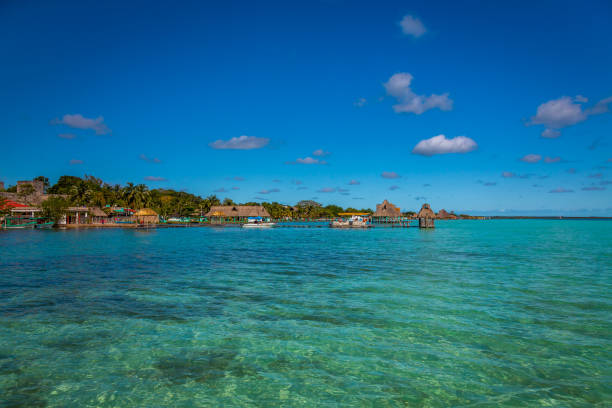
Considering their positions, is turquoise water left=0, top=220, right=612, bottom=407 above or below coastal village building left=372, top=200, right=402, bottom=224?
below

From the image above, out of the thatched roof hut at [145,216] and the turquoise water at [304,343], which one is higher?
the thatched roof hut at [145,216]

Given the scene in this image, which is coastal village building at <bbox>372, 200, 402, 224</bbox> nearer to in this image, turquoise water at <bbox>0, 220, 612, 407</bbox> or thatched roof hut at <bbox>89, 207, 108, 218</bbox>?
thatched roof hut at <bbox>89, 207, 108, 218</bbox>

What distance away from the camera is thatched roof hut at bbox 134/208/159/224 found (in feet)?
234

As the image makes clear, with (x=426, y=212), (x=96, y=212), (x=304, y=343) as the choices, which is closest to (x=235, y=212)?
(x=96, y=212)

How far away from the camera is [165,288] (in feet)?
40.4

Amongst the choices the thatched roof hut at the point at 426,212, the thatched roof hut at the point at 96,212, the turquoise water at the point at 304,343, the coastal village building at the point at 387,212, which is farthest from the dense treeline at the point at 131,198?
the turquoise water at the point at 304,343

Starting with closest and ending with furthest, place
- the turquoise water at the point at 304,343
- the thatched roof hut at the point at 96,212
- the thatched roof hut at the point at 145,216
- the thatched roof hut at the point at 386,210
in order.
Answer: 1. the turquoise water at the point at 304,343
2. the thatched roof hut at the point at 96,212
3. the thatched roof hut at the point at 145,216
4. the thatched roof hut at the point at 386,210

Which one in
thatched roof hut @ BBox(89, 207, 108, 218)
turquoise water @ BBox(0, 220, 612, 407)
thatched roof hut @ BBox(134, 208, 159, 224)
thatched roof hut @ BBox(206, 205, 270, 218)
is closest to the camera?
turquoise water @ BBox(0, 220, 612, 407)

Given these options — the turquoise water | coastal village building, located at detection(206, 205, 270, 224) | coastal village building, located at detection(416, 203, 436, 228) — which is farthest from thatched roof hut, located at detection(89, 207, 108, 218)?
coastal village building, located at detection(416, 203, 436, 228)

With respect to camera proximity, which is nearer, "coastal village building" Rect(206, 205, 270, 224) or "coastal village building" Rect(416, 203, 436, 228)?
"coastal village building" Rect(416, 203, 436, 228)

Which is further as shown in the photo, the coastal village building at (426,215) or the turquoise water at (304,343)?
the coastal village building at (426,215)

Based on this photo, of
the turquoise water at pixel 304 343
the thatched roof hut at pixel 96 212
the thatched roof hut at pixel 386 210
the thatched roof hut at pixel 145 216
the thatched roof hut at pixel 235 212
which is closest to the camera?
the turquoise water at pixel 304 343

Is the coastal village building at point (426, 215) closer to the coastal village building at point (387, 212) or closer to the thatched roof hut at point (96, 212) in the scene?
the coastal village building at point (387, 212)

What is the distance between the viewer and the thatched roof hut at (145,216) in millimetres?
71312
